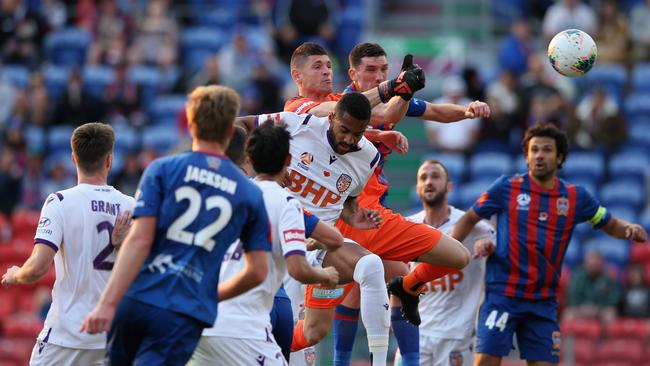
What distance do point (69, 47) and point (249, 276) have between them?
16.4 metres

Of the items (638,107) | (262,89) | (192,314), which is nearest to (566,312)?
(638,107)

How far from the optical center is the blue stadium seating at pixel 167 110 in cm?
2159

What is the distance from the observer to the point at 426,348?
12.3 metres

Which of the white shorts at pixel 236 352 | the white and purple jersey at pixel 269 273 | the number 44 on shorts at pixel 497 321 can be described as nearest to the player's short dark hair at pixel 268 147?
the white and purple jersey at pixel 269 273

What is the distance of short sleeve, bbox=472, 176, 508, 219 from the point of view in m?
11.6

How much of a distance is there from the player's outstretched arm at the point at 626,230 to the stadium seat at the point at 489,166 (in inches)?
274

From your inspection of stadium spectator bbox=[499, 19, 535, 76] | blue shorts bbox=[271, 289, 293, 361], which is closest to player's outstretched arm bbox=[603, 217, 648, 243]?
blue shorts bbox=[271, 289, 293, 361]

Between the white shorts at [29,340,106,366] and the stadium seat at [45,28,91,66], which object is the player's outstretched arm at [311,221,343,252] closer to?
the white shorts at [29,340,106,366]

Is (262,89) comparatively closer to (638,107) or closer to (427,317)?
(638,107)

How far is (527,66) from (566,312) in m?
5.36

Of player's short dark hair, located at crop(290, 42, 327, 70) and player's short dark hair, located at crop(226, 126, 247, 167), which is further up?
player's short dark hair, located at crop(290, 42, 327, 70)

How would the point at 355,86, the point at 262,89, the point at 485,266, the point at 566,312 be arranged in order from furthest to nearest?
1. the point at 262,89
2. the point at 566,312
3. the point at 485,266
4. the point at 355,86

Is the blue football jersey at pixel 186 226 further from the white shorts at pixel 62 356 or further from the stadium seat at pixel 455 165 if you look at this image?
the stadium seat at pixel 455 165

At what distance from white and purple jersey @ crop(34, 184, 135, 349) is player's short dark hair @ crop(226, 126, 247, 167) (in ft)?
2.85
